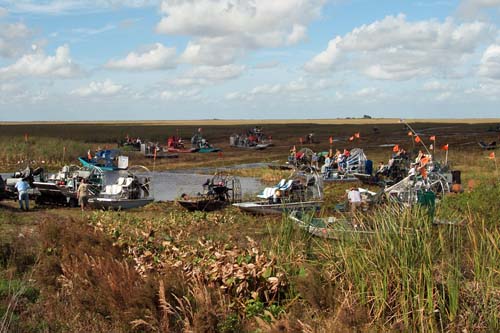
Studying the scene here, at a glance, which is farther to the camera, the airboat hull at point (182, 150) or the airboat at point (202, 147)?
the airboat at point (202, 147)

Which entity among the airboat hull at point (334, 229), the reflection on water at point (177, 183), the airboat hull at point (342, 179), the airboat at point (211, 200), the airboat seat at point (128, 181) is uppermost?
the airboat hull at point (334, 229)

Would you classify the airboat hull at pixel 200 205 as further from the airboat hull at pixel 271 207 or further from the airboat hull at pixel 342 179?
the airboat hull at pixel 342 179

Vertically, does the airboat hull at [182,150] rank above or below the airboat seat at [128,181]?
A: below

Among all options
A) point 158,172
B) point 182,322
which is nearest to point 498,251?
point 182,322

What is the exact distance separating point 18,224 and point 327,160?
61.4ft

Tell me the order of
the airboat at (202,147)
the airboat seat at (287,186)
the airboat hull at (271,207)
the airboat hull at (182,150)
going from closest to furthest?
1. the airboat hull at (271,207)
2. the airboat seat at (287,186)
3. the airboat hull at (182,150)
4. the airboat at (202,147)

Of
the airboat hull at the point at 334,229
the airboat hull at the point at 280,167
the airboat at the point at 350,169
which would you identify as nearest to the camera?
the airboat hull at the point at 334,229

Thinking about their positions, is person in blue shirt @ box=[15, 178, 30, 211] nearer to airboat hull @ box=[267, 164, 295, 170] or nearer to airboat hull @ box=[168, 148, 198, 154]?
airboat hull @ box=[267, 164, 295, 170]

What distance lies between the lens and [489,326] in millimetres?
6691


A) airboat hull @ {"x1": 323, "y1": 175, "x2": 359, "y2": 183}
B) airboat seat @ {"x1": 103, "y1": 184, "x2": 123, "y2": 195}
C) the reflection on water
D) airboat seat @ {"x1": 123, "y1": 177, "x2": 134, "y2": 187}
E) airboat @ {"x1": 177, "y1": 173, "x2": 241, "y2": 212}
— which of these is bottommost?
the reflection on water

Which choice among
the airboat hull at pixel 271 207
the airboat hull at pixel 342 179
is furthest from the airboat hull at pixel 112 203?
the airboat hull at pixel 342 179

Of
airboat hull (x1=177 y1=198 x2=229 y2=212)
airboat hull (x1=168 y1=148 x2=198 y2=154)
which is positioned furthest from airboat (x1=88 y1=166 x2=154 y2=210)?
airboat hull (x1=168 y1=148 x2=198 y2=154)

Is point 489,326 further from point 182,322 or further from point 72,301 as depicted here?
point 72,301

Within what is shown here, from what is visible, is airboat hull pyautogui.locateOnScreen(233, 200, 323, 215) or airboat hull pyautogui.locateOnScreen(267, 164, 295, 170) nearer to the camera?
airboat hull pyautogui.locateOnScreen(233, 200, 323, 215)
